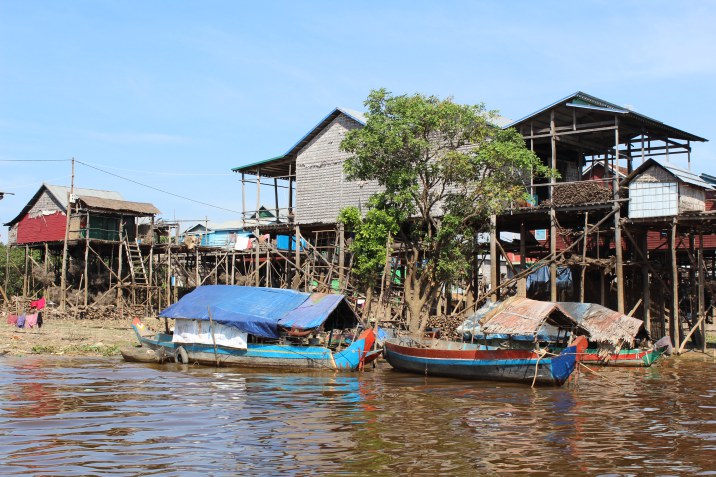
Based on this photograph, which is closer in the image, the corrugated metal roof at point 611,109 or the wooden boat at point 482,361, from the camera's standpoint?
the wooden boat at point 482,361

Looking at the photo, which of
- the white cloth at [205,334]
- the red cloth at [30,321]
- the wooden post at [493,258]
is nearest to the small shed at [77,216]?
the red cloth at [30,321]

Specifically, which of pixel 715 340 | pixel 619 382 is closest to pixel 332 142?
pixel 619 382

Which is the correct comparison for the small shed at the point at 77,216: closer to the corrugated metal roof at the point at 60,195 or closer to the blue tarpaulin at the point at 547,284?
the corrugated metal roof at the point at 60,195

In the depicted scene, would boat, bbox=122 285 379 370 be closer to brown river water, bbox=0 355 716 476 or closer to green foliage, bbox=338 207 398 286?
brown river water, bbox=0 355 716 476

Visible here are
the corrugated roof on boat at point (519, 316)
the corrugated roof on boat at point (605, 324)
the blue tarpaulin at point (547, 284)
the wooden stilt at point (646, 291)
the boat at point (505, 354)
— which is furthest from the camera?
the blue tarpaulin at point (547, 284)

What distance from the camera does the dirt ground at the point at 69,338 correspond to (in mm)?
25844

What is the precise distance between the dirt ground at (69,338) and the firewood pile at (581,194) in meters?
16.0

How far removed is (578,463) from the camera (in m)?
11.1

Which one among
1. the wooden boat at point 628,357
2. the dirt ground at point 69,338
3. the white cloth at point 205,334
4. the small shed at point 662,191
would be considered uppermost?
the small shed at point 662,191

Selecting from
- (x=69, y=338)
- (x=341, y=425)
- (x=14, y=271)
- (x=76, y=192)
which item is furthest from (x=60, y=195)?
(x=341, y=425)

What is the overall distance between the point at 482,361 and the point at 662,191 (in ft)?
33.3

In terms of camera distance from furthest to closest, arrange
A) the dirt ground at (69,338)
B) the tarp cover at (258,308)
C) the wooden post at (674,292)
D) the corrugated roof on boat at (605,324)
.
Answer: the wooden post at (674,292) < the dirt ground at (69,338) < the corrugated roof on boat at (605,324) < the tarp cover at (258,308)

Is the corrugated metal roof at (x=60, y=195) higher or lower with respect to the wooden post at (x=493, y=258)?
higher

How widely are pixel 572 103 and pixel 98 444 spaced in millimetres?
21216
